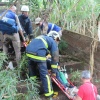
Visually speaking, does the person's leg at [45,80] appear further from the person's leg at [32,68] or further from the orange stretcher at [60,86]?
the person's leg at [32,68]

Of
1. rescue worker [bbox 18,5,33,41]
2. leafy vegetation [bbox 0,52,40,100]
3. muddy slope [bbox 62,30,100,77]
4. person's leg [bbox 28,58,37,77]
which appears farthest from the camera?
rescue worker [bbox 18,5,33,41]

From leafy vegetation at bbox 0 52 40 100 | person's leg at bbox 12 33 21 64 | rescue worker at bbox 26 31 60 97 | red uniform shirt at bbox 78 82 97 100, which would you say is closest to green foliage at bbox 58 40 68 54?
person's leg at bbox 12 33 21 64

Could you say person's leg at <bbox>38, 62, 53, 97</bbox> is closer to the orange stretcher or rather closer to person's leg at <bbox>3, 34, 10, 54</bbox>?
the orange stretcher

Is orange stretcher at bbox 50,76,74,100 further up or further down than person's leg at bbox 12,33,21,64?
further down

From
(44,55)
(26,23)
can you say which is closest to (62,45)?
(26,23)

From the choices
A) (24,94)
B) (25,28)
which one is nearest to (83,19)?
(25,28)

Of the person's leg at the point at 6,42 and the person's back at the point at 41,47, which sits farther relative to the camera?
the person's leg at the point at 6,42

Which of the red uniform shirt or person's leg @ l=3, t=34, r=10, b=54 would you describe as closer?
the red uniform shirt

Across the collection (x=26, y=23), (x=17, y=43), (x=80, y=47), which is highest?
(x=26, y=23)

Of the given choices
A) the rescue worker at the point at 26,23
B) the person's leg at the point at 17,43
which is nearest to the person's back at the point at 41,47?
the person's leg at the point at 17,43

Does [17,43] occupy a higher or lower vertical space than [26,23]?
lower

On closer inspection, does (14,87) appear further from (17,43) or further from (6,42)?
(6,42)

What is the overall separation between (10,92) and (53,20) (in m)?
4.46

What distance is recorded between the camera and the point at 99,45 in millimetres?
6480
